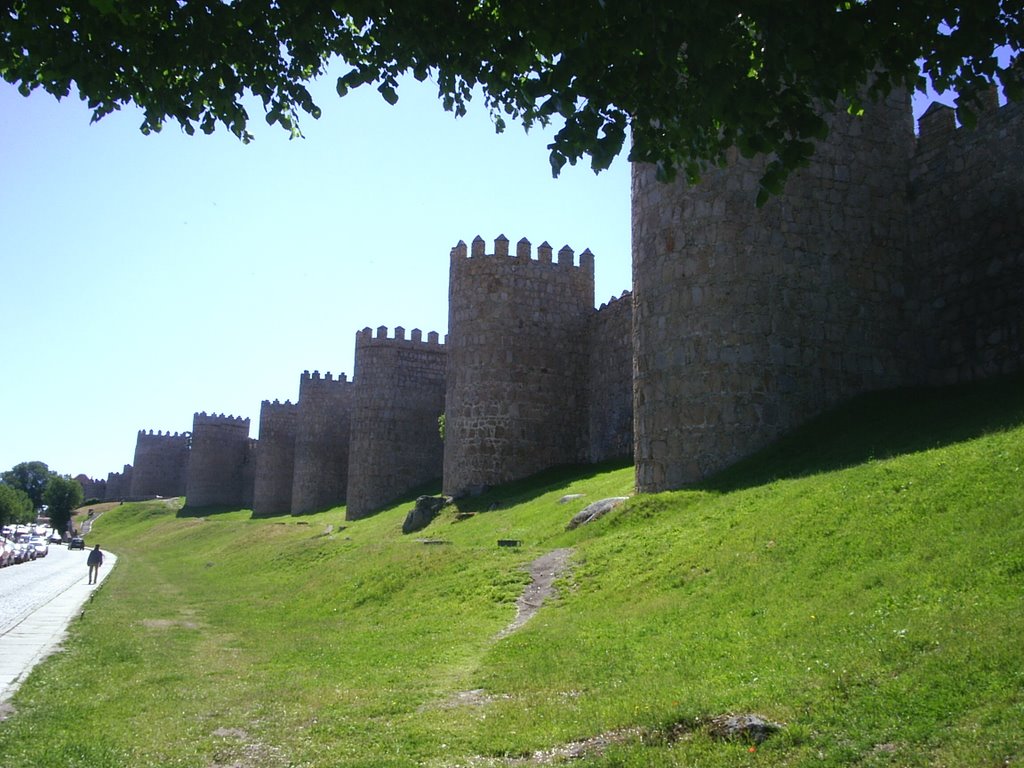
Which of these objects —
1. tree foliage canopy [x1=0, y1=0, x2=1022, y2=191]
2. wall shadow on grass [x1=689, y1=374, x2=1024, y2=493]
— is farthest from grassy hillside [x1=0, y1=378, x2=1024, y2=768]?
tree foliage canopy [x1=0, y1=0, x2=1022, y2=191]

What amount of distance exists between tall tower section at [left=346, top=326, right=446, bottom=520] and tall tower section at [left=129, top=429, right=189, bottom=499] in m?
56.3

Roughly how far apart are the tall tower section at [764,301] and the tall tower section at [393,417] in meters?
25.5

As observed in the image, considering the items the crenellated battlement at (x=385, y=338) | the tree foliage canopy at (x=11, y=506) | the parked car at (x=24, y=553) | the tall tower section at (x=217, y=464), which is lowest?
the parked car at (x=24, y=553)

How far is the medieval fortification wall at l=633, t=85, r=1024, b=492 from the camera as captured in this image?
16.7 meters

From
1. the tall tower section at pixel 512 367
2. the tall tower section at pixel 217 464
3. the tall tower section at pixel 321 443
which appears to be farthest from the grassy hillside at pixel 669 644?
the tall tower section at pixel 217 464

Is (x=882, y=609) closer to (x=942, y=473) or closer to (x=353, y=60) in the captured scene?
(x=942, y=473)

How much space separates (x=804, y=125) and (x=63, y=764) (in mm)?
6560

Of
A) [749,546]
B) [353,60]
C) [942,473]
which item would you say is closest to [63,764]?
[353,60]

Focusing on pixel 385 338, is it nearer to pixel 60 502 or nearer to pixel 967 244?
pixel 967 244

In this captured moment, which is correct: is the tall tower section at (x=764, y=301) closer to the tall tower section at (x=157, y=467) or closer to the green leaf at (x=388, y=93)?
the green leaf at (x=388, y=93)

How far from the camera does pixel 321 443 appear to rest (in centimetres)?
5475

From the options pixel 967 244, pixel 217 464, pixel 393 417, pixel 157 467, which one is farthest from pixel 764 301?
pixel 157 467

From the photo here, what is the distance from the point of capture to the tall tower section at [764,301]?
16875 millimetres

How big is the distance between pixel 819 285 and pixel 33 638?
14085 mm
